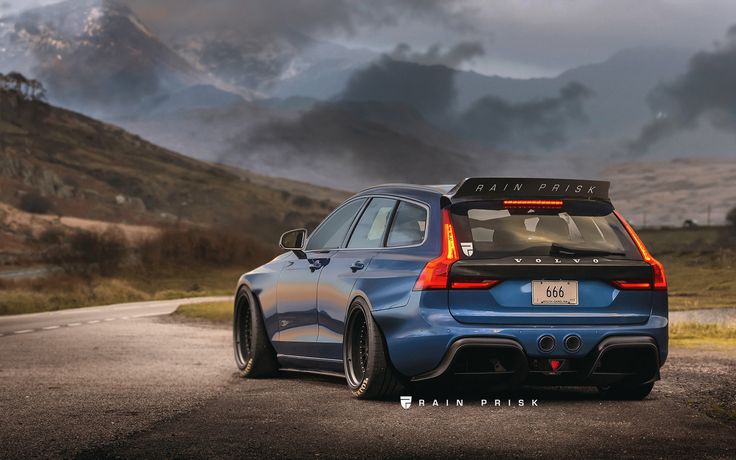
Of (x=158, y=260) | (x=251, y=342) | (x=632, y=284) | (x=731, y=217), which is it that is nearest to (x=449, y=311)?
(x=632, y=284)

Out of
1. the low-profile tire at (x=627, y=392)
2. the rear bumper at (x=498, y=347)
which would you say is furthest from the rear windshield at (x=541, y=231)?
the low-profile tire at (x=627, y=392)

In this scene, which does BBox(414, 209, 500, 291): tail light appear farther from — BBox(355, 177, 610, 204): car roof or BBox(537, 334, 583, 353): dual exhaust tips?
BBox(537, 334, 583, 353): dual exhaust tips

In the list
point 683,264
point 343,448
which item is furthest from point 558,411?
point 683,264

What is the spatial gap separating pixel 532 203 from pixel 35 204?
176 meters

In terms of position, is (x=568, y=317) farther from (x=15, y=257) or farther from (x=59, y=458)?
(x=15, y=257)

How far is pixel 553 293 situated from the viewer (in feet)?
30.9

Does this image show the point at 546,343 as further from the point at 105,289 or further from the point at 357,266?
the point at 105,289

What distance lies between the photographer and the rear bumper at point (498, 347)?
924 cm

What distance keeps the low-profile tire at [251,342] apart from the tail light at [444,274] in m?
3.55

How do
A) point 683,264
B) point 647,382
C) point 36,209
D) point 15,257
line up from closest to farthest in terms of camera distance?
point 647,382 < point 683,264 < point 15,257 < point 36,209

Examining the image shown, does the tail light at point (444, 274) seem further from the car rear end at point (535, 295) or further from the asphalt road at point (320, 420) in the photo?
the asphalt road at point (320, 420)

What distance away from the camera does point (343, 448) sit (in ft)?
25.0

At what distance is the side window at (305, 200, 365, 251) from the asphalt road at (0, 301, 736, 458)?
133 centimetres

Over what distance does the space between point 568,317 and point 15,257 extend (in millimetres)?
119080
